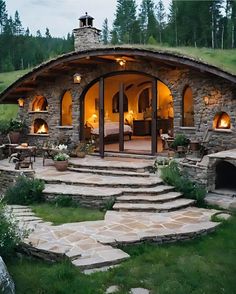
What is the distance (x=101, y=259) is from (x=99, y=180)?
4.67m

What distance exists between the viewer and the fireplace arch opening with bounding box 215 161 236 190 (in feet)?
32.7

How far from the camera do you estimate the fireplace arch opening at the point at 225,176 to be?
9.98 metres

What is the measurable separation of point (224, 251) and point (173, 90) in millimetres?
7066

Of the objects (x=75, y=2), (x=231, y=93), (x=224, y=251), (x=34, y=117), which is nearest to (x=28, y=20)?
(x=75, y=2)

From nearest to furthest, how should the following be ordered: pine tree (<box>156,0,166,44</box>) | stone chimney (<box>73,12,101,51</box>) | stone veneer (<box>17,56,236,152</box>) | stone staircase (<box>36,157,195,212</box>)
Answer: stone staircase (<box>36,157,195,212</box>) → stone veneer (<box>17,56,236,152</box>) → stone chimney (<box>73,12,101,51</box>) → pine tree (<box>156,0,166,44</box>)

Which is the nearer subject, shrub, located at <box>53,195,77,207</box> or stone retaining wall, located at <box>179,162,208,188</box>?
shrub, located at <box>53,195,77,207</box>

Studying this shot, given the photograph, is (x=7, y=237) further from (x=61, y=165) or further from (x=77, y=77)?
(x=77, y=77)

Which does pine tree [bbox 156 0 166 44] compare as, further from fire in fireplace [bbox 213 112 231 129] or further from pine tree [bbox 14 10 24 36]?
fire in fireplace [bbox 213 112 231 129]

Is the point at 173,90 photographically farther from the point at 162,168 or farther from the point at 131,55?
the point at 162,168

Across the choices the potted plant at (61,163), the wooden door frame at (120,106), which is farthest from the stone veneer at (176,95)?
the potted plant at (61,163)

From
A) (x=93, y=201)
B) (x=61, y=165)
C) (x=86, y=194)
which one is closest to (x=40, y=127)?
(x=61, y=165)

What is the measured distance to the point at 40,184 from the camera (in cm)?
933

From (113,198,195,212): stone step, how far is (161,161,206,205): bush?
36cm

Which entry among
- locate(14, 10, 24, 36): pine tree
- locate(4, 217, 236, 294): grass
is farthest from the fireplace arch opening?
locate(14, 10, 24, 36): pine tree
